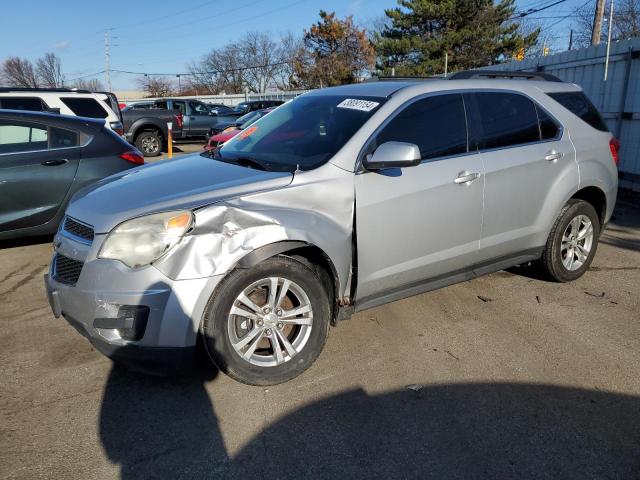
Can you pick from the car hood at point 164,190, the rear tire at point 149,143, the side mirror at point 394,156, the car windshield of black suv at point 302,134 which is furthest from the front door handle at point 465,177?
the rear tire at point 149,143

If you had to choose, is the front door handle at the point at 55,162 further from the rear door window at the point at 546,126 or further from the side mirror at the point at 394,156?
the rear door window at the point at 546,126

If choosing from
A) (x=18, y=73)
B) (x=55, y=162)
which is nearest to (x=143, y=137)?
(x=55, y=162)

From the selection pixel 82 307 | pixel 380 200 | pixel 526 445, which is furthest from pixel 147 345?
pixel 526 445

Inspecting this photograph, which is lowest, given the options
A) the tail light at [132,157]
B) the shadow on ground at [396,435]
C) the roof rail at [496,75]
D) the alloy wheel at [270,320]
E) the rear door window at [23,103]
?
the shadow on ground at [396,435]

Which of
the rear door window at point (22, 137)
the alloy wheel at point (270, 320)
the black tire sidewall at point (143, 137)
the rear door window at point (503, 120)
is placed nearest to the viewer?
the alloy wheel at point (270, 320)

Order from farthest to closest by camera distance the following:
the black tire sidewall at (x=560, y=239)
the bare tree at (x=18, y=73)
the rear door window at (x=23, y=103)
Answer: the bare tree at (x=18, y=73)
the rear door window at (x=23, y=103)
the black tire sidewall at (x=560, y=239)

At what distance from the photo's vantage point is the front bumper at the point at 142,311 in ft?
8.97

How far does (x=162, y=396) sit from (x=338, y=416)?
41.8 inches

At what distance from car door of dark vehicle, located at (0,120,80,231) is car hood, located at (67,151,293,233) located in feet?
7.22

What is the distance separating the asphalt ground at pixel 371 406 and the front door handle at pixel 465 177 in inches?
43.4

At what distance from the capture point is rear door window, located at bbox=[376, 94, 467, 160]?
360 cm

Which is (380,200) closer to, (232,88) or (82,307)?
(82,307)

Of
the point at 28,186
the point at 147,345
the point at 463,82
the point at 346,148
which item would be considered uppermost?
the point at 463,82

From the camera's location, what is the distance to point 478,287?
4.79m
